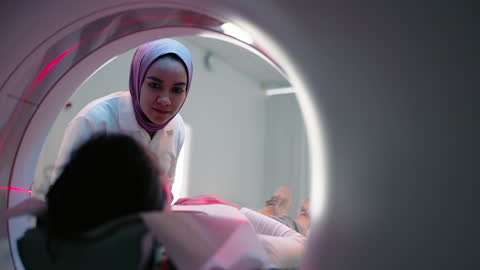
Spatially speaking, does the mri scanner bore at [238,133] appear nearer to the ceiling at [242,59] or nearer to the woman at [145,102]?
the ceiling at [242,59]

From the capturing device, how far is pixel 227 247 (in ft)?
2.25

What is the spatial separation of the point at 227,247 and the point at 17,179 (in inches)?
27.5

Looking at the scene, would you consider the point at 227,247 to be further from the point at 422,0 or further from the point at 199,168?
the point at 199,168

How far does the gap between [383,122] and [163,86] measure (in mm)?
954

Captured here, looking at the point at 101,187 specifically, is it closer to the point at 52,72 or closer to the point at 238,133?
the point at 52,72

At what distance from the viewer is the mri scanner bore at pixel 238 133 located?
180 inches

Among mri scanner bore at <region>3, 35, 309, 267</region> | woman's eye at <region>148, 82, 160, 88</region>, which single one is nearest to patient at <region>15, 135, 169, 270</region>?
woman's eye at <region>148, 82, 160, 88</region>

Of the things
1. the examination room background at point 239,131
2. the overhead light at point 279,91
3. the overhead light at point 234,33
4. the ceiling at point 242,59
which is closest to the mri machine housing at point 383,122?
the overhead light at point 234,33

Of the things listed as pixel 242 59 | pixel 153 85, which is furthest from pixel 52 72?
pixel 242 59

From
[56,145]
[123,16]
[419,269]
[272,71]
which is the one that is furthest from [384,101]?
[272,71]

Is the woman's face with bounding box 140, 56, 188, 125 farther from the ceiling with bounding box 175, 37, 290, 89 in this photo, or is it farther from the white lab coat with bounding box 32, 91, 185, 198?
the ceiling with bounding box 175, 37, 290, 89

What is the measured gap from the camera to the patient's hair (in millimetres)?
612

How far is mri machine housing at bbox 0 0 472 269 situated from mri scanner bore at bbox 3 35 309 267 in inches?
108

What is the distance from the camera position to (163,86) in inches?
55.9
